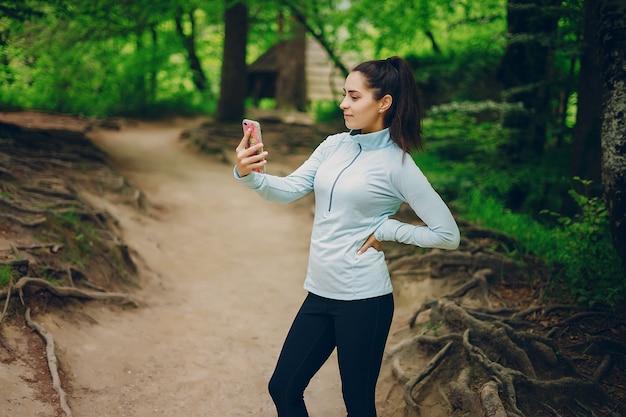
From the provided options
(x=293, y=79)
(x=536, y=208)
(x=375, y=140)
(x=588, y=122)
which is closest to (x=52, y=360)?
(x=375, y=140)

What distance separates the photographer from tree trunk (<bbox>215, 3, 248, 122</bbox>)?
1600 cm

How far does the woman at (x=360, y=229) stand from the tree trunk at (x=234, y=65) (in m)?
13.6

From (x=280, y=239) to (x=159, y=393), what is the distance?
5.16 metres

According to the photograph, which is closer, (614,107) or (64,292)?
(614,107)

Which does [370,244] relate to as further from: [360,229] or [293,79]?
[293,79]

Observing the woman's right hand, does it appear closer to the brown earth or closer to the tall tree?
the brown earth

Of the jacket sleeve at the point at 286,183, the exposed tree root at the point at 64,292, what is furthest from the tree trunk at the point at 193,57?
the jacket sleeve at the point at 286,183

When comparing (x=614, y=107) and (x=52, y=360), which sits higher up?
(x=614, y=107)

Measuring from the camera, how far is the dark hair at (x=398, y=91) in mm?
2875

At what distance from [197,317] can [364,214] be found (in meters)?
4.05

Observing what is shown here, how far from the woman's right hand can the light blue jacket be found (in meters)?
0.06

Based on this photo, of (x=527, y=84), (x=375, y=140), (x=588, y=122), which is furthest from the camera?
(x=527, y=84)

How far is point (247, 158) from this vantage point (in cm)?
281

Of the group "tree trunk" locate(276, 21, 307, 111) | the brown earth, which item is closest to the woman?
the brown earth
